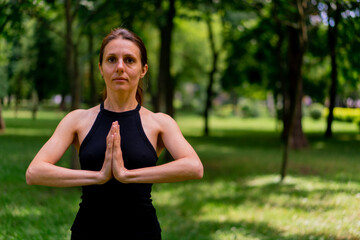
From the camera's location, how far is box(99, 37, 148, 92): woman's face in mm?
2207

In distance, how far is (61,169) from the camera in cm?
214

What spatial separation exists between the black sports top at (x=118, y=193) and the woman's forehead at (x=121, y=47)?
0.31 m

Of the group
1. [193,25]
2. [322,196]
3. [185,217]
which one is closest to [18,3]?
[185,217]

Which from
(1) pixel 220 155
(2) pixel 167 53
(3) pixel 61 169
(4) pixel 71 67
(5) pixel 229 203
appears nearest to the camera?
(3) pixel 61 169

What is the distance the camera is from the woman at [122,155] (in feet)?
7.04

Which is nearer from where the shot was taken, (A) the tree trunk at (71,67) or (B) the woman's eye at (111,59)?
(B) the woman's eye at (111,59)

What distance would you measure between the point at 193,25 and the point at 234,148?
20849 millimetres

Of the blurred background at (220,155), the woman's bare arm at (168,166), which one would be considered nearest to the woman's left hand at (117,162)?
the woman's bare arm at (168,166)

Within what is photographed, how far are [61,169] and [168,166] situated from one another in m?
0.53

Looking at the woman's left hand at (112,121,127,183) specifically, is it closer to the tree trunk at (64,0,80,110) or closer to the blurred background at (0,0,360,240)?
the blurred background at (0,0,360,240)

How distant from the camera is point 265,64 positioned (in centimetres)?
2694

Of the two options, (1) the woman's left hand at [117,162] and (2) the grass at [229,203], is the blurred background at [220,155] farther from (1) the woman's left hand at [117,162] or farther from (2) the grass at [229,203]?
(1) the woman's left hand at [117,162]

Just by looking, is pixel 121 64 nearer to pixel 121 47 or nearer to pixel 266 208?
pixel 121 47

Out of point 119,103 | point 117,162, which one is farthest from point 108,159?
point 119,103
